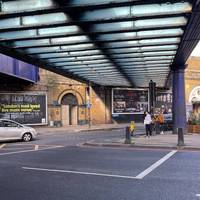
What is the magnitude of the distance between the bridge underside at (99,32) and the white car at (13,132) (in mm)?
3840

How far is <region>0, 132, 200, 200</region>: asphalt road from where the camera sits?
870cm

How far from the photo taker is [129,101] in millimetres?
51938

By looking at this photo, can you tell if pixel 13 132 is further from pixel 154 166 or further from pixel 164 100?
pixel 164 100

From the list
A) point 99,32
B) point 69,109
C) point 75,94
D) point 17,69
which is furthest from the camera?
point 75,94

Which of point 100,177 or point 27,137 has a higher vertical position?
point 27,137

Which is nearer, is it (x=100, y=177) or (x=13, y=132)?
(x=100, y=177)

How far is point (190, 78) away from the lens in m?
58.4

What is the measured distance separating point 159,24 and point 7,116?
91.1 feet

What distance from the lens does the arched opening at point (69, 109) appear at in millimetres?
45312

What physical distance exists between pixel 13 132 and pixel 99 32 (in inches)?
439

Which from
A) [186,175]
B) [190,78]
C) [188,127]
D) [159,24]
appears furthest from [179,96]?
[190,78]

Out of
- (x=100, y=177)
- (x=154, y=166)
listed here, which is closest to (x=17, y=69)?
(x=154, y=166)

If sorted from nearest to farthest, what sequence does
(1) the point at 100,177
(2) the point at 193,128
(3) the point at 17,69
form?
(1) the point at 100,177
(2) the point at 193,128
(3) the point at 17,69

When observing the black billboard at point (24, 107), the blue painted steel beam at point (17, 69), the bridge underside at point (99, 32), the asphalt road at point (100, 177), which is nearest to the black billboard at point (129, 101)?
the black billboard at point (24, 107)
